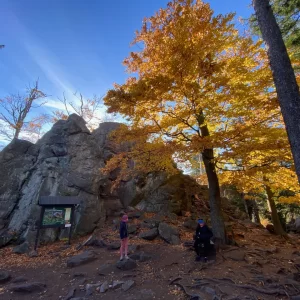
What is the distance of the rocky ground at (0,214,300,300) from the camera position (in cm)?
543

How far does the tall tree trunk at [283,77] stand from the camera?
4.98 meters

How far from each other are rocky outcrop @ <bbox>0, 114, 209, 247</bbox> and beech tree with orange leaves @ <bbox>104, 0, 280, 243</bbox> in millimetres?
6669

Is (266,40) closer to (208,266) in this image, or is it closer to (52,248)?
(208,266)

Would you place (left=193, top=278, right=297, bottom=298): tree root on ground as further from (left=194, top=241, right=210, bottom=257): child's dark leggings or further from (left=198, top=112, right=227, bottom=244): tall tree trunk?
(left=198, top=112, right=227, bottom=244): tall tree trunk

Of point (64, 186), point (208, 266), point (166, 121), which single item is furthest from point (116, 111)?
point (64, 186)

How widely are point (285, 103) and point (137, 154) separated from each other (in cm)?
682

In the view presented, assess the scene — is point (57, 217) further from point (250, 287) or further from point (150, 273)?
point (250, 287)

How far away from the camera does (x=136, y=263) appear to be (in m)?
7.60

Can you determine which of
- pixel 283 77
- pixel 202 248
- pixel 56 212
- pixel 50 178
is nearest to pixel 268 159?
pixel 283 77

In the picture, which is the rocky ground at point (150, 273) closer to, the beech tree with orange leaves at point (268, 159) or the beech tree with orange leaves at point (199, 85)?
the beech tree with orange leaves at point (199, 85)

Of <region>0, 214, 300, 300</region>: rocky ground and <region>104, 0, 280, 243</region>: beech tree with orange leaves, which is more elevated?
<region>104, 0, 280, 243</region>: beech tree with orange leaves

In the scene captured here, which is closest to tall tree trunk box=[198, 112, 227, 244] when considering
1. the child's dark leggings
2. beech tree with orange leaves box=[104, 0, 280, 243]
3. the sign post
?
beech tree with orange leaves box=[104, 0, 280, 243]

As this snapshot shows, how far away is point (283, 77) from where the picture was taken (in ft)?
17.7

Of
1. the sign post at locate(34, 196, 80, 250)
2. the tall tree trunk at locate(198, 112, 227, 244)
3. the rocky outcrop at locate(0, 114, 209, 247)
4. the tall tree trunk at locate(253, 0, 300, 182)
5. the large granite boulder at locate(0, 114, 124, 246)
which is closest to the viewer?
the tall tree trunk at locate(253, 0, 300, 182)
